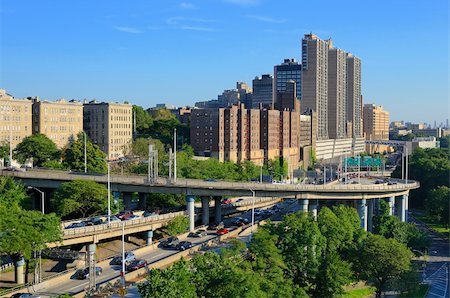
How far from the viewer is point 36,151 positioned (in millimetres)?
112125

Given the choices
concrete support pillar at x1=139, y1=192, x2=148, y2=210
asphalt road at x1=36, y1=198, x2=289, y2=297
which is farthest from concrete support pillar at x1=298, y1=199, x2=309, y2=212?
concrete support pillar at x1=139, y1=192, x2=148, y2=210

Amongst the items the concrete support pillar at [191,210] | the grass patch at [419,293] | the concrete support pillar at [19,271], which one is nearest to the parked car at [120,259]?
the concrete support pillar at [19,271]

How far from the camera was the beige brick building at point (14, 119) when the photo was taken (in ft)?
383

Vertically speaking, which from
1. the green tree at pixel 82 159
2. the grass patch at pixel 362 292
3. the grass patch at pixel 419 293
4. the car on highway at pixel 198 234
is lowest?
the grass patch at pixel 362 292

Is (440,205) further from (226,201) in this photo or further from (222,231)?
(222,231)

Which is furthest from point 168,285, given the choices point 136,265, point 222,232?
point 222,232

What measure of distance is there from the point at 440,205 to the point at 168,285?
74870mm

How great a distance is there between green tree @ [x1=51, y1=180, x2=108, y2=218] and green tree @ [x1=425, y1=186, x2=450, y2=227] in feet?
181

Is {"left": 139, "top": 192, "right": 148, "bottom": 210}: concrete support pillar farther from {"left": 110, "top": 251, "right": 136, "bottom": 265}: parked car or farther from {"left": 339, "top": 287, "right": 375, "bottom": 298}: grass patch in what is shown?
{"left": 339, "top": 287, "right": 375, "bottom": 298}: grass patch

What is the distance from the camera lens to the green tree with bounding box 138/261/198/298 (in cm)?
3142

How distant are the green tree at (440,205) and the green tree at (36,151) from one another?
6974 centimetres

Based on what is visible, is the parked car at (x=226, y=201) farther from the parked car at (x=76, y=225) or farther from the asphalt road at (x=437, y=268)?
the parked car at (x=76, y=225)

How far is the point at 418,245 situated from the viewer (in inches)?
3002

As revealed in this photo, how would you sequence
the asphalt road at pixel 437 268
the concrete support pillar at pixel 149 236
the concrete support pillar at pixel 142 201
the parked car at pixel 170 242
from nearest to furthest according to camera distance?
the parked car at pixel 170 242, the asphalt road at pixel 437 268, the concrete support pillar at pixel 149 236, the concrete support pillar at pixel 142 201
